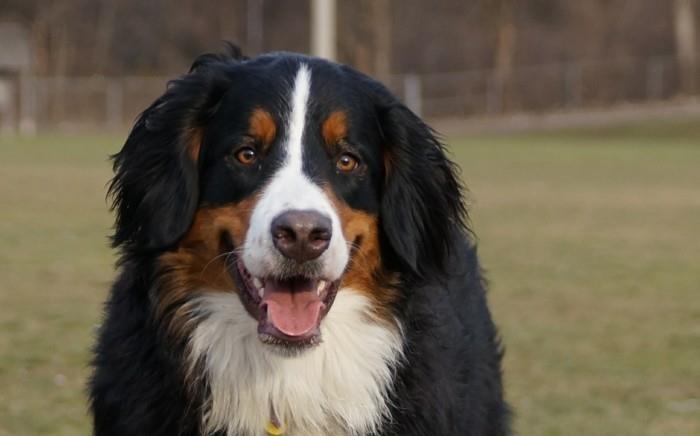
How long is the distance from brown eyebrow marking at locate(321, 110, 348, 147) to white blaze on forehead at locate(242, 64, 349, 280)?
0.44 feet

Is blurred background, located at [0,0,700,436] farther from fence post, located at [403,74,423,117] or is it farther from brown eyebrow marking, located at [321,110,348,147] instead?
brown eyebrow marking, located at [321,110,348,147]

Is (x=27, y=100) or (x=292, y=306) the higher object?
(x=27, y=100)

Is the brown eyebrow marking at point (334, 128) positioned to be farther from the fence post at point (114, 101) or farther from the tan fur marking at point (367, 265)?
the fence post at point (114, 101)

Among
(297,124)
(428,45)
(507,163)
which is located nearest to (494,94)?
(428,45)

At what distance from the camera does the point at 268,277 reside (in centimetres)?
410

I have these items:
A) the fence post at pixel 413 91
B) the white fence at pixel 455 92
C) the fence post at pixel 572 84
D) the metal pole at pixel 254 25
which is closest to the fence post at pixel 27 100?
the white fence at pixel 455 92

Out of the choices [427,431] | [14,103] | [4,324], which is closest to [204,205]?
[427,431]

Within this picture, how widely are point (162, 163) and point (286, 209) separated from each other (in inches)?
25.7

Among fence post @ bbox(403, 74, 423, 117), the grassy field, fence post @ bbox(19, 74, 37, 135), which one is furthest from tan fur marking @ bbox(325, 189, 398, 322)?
fence post @ bbox(403, 74, 423, 117)

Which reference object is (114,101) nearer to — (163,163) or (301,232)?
(163,163)

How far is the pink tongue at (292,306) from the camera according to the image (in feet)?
13.6

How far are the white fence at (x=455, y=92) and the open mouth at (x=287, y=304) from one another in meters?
47.8

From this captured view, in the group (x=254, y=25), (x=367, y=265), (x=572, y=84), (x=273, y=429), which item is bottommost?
(x=273, y=429)

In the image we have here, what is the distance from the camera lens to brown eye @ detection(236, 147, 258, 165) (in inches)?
169
